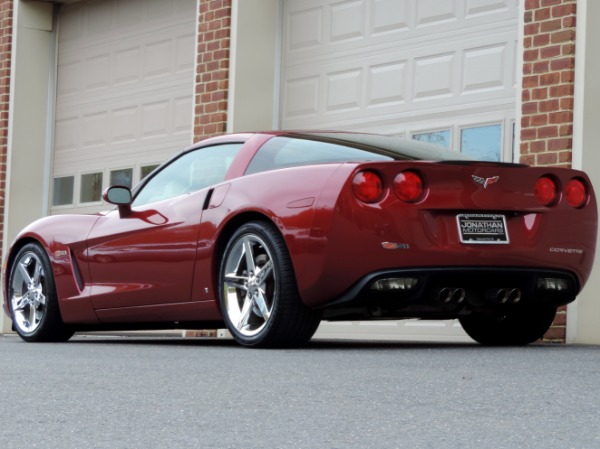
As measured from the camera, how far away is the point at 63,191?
15.7 meters

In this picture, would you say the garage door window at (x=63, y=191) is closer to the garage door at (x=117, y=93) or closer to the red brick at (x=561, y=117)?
the garage door at (x=117, y=93)

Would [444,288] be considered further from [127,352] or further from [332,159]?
[127,352]

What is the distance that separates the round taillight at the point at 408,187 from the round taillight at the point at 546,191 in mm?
729

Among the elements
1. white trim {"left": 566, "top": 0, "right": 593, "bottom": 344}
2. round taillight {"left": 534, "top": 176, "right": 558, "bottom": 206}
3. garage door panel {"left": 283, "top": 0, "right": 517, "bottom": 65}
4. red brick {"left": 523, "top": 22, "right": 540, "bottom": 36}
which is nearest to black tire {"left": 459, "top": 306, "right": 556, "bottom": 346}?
round taillight {"left": 534, "top": 176, "right": 558, "bottom": 206}

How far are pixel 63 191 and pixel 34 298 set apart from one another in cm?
677

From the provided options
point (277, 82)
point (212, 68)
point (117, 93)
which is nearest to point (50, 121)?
point (117, 93)

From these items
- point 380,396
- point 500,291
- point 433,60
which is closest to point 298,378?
point 380,396

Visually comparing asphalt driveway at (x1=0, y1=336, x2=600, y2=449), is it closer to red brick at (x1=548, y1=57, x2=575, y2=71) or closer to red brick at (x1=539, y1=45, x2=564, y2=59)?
red brick at (x1=548, y1=57, x2=575, y2=71)

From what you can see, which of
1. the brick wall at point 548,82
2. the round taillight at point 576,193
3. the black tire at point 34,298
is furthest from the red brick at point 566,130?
the black tire at point 34,298

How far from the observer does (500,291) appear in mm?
7039

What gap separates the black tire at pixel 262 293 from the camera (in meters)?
6.94

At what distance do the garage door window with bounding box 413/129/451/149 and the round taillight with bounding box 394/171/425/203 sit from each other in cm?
411

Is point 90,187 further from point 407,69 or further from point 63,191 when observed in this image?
point 407,69

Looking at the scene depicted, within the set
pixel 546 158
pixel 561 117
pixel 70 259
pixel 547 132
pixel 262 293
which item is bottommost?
pixel 262 293
